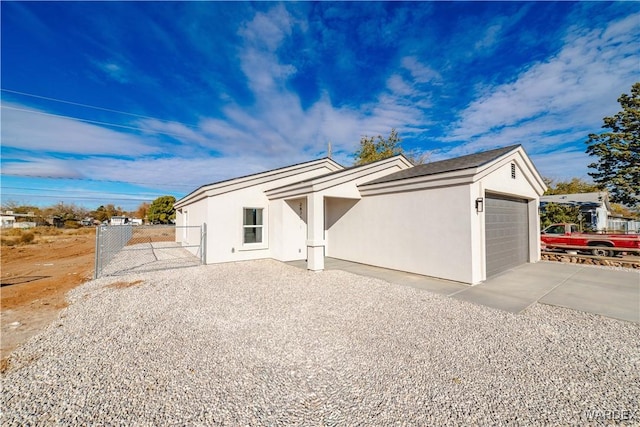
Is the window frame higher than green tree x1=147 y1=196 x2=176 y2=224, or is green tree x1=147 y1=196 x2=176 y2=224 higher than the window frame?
green tree x1=147 y1=196 x2=176 y2=224

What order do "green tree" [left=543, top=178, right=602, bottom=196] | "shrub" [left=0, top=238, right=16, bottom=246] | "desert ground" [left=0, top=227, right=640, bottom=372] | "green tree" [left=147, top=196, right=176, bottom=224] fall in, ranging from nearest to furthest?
"desert ground" [left=0, top=227, right=640, bottom=372] → "shrub" [left=0, top=238, right=16, bottom=246] → "green tree" [left=543, top=178, right=602, bottom=196] → "green tree" [left=147, top=196, right=176, bottom=224]

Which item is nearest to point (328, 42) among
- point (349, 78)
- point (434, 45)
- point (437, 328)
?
point (349, 78)

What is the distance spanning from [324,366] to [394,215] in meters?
6.45

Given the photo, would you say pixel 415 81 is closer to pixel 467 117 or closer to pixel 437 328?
pixel 467 117

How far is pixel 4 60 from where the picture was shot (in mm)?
10094

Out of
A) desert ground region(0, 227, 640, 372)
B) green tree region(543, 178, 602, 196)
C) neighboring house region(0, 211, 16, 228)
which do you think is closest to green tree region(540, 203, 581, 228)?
desert ground region(0, 227, 640, 372)

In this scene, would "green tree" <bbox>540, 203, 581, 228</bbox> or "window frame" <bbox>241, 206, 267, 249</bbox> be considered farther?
"green tree" <bbox>540, 203, 581, 228</bbox>

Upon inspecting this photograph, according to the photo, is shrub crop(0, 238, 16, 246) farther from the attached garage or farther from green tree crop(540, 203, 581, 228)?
green tree crop(540, 203, 581, 228)

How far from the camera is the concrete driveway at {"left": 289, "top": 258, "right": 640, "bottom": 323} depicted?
5.31m

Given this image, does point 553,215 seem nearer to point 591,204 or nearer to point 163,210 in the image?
point 591,204

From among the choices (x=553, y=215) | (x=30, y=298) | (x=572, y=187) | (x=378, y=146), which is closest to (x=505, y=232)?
(x=553, y=215)

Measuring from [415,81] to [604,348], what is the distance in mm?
14994

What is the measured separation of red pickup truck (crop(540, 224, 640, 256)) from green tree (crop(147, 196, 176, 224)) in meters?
44.1

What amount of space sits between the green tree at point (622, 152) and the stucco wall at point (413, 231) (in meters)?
22.6
